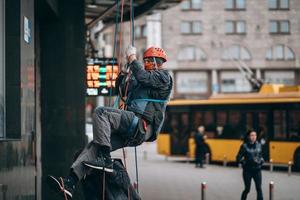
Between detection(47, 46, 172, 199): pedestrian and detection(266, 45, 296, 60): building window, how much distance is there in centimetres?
6347

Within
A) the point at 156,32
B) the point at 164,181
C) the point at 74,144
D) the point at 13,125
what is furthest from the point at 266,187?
the point at 156,32

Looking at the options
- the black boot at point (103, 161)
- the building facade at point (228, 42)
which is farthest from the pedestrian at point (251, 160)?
the building facade at point (228, 42)

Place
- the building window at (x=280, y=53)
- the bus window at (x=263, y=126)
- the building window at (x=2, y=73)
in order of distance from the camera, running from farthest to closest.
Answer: the building window at (x=280, y=53) < the bus window at (x=263, y=126) < the building window at (x=2, y=73)

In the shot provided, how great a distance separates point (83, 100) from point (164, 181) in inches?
442

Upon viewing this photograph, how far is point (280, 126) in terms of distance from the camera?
100 feet

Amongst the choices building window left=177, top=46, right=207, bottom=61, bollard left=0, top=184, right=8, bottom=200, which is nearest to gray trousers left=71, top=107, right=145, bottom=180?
bollard left=0, top=184, right=8, bottom=200

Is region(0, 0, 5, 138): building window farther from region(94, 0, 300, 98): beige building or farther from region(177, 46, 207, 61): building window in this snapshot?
region(177, 46, 207, 61): building window

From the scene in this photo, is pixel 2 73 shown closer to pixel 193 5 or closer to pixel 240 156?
pixel 240 156

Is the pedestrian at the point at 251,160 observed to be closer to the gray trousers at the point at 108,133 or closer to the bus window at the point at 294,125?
the gray trousers at the point at 108,133

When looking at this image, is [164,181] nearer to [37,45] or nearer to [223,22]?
[37,45]

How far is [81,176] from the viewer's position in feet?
22.9

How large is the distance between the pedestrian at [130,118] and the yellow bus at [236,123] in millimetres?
23018

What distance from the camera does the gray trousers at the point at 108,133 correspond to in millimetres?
7027

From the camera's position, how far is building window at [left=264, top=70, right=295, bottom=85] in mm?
70000
